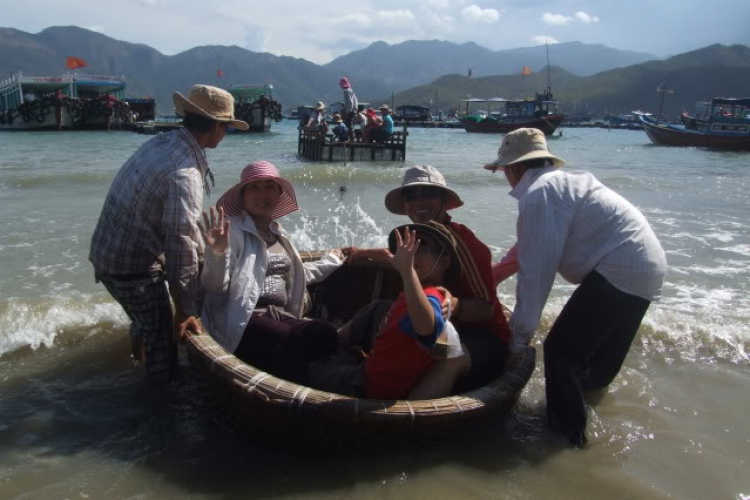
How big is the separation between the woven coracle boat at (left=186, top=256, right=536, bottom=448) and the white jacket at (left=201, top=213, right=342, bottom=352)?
24 centimetres

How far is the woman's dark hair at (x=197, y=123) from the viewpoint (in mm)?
3111

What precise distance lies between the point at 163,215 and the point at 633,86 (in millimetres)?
171858

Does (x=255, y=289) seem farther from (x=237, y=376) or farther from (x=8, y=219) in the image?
(x=8, y=219)

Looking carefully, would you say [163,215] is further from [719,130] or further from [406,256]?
[719,130]

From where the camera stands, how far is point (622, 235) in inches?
109

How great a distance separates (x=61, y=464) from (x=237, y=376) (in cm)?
106

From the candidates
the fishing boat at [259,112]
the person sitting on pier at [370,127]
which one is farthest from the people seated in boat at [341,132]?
the fishing boat at [259,112]

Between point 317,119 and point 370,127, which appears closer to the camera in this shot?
point 370,127

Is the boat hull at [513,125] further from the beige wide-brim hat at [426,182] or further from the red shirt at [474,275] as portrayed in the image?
the red shirt at [474,275]

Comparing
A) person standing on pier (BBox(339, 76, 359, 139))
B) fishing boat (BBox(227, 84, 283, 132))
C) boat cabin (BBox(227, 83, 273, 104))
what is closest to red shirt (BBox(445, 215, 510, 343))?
person standing on pier (BBox(339, 76, 359, 139))

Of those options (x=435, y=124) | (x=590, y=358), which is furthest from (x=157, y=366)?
(x=435, y=124)

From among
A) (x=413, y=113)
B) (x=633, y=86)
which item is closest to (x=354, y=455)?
(x=413, y=113)

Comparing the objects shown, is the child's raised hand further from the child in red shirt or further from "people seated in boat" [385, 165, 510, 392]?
"people seated in boat" [385, 165, 510, 392]

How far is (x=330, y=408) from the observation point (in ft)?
8.07
